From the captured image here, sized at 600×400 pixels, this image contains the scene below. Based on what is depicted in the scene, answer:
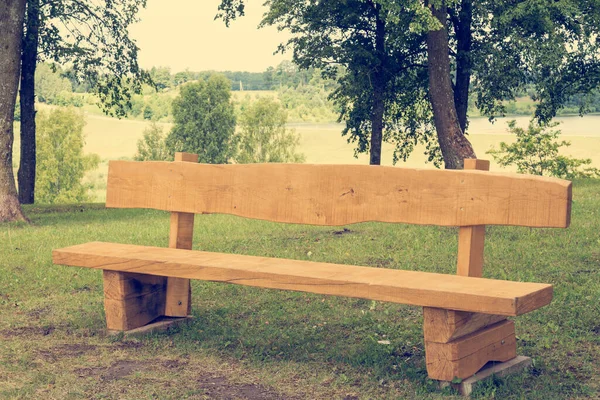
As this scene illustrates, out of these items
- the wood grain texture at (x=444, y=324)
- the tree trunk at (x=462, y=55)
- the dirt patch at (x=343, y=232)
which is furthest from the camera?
the tree trunk at (x=462, y=55)

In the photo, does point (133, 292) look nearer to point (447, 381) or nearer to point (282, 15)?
point (447, 381)

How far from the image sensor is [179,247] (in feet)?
19.9

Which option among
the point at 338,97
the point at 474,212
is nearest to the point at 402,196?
the point at 474,212

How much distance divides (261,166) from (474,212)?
1575 mm

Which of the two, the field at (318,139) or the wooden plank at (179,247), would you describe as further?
the field at (318,139)

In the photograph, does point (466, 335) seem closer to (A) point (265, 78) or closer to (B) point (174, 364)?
(B) point (174, 364)

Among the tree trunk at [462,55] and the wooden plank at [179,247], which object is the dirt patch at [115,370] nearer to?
the wooden plank at [179,247]

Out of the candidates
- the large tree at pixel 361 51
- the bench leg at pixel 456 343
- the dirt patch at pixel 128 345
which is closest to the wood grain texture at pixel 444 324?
the bench leg at pixel 456 343

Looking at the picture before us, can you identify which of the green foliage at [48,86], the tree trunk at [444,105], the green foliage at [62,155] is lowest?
the green foliage at [62,155]

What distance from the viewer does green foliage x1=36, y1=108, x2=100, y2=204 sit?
59.9m

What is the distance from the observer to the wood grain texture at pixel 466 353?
171 inches

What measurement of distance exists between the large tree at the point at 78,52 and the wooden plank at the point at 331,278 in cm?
1587

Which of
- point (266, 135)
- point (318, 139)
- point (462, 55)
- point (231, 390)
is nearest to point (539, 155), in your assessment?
point (462, 55)

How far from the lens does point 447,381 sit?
14.4 ft
